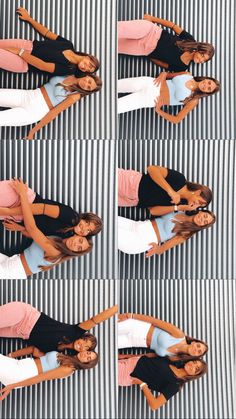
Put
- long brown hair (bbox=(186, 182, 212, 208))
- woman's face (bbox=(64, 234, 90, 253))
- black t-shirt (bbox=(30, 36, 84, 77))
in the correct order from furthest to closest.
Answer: long brown hair (bbox=(186, 182, 212, 208)) → black t-shirt (bbox=(30, 36, 84, 77)) → woman's face (bbox=(64, 234, 90, 253))

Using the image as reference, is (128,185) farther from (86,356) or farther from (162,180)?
(86,356)

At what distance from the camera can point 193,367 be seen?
417 centimetres

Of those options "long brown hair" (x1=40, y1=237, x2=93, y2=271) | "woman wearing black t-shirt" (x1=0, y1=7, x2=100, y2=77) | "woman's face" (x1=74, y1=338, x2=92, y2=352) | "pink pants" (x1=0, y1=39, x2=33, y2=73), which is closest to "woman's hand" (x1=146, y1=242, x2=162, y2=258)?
"long brown hair" (x1=40, y1=237, x2=93, y2=271)

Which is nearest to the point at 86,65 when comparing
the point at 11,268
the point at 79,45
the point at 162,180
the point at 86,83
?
the point at 86,83

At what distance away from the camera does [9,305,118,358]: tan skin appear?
3.98 m

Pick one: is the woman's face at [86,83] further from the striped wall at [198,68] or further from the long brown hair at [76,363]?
the long brown hair at [76,363]

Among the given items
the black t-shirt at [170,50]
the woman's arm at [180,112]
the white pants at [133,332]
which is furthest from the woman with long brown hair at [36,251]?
the black t-shirt at [170,50]

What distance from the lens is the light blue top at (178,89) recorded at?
4.43m

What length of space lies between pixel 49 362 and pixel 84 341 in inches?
11.0

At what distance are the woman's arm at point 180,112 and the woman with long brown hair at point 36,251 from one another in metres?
1.15

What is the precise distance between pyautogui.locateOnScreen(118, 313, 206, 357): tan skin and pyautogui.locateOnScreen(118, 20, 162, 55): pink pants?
6.30 ft

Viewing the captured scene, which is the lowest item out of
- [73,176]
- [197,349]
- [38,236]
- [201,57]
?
[197,349]

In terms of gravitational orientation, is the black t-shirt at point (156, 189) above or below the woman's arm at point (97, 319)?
above

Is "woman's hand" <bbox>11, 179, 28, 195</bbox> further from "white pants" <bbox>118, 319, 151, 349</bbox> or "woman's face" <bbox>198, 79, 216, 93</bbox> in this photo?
"woman's face" <bbox>198, 79, 216, 93</bbox>
